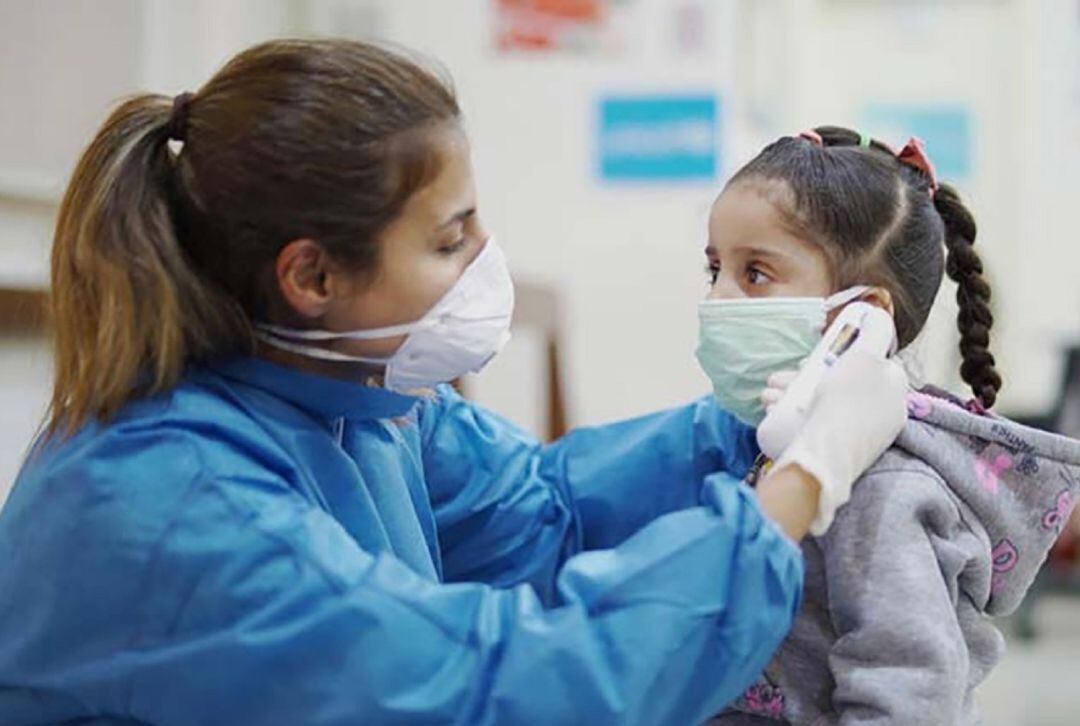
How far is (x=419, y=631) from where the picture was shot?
1119 mm

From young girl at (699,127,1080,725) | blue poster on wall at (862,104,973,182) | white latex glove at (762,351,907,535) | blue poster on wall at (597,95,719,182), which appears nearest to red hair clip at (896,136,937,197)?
young girl at (699,127,1080,725)

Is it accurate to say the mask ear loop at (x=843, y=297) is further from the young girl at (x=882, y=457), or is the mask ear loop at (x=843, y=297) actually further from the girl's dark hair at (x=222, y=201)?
the girl's dark hair at (x=222, y=201)

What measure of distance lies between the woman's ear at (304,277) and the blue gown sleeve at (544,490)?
0.37m

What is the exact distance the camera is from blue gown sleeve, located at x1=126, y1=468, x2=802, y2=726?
1107mm

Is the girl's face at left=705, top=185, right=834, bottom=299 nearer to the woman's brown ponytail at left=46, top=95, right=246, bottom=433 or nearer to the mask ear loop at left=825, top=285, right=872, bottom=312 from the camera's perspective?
the mask ear loop at left=825, top=285, right=872, bottom=312

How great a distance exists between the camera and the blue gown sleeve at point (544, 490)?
1.60 meters

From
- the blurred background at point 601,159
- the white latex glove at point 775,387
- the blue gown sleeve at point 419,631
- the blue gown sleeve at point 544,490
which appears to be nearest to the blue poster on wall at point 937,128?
the blurred background at point 601,159

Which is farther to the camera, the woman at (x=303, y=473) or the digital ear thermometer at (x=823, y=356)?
the digital ear thermometer at (x=823, y=356)

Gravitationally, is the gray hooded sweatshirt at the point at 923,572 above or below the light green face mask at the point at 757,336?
below

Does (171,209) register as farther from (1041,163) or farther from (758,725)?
(1041,163)

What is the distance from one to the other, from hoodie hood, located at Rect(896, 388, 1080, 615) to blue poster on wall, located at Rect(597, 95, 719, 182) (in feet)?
9.00

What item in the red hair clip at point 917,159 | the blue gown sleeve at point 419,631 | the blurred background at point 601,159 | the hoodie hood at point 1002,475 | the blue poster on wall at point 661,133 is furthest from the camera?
the blue poster on wall at point 661,133

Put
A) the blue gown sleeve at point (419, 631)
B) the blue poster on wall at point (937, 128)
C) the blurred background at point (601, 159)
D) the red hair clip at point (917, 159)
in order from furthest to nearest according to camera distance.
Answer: the blue poster on wall at point (937, 128), the blurred background at point (601, 159), the red hair clip at point (917, 159), the blue gown sleeve at point (419, 631)

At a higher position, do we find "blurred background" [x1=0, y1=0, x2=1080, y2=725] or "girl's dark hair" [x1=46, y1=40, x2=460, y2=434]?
"girl's dark hair" [x1=46, y1=40, x2=460, y2=434]
